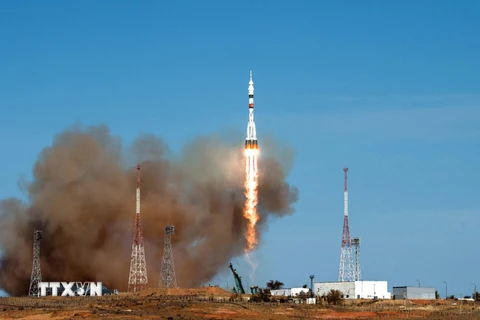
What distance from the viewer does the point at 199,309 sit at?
11206 cm

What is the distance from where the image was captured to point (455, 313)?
120875mm

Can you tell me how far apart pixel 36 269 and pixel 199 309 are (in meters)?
53.9

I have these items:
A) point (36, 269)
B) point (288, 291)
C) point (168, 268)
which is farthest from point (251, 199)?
point (36, 269)

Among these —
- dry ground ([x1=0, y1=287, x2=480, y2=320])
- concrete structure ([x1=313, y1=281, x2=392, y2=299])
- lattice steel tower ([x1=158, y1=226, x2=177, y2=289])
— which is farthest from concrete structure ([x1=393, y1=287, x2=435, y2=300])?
lattice steel tower ([x1=158, y1=226, x2=177, y2=289])

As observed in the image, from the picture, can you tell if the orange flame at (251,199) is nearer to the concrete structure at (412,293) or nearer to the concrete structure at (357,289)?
the concrete structure at (357,289)

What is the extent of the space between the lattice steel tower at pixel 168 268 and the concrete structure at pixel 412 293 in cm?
3425

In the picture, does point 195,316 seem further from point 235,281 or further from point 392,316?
point 235,281

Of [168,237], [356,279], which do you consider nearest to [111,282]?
[168,237]

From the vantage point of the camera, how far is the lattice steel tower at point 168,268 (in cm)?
15088

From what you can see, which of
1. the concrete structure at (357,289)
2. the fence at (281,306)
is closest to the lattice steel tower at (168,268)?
the fence at (281,306)

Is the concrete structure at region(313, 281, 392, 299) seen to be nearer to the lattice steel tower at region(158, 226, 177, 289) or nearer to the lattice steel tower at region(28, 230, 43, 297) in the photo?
the lattice steel tower at region(158, 226, 177, 289)

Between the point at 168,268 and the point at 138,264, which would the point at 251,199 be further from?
the point at 138,264

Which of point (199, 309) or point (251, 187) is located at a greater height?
point (251, 187)

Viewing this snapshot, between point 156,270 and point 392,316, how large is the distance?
211 feet
